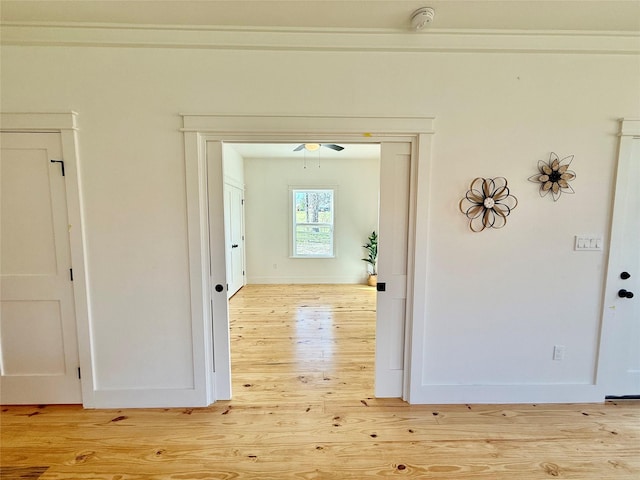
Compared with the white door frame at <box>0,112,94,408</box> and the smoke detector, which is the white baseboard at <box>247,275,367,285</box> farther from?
the smoke detector

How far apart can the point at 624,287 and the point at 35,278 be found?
4.32 m

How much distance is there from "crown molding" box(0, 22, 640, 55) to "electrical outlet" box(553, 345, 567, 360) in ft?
7.00

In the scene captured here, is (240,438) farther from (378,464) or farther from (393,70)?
(393,70)

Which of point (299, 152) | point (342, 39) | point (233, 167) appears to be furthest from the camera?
point (299, 152)

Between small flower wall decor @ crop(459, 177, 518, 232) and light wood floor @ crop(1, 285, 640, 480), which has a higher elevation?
small flower wall decor @ crop(459, 177, 518, 232)

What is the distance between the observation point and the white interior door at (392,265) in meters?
1.96

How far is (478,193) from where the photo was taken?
194cm

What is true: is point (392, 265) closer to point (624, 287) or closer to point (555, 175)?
point (555, 175)

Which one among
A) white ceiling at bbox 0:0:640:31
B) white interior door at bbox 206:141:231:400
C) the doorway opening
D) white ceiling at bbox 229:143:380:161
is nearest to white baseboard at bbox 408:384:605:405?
white interior door at bbox 206:141:231:400

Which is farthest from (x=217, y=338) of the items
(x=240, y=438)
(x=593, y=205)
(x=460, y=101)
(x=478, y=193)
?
(x=593, y=205)

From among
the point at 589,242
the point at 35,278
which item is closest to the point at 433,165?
the point at 589,242

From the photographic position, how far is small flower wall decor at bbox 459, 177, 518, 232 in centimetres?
192

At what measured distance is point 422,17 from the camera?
1643 mm

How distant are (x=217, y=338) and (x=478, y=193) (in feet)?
7.30
